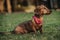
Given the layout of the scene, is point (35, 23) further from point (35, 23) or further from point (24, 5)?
point (24, 5)

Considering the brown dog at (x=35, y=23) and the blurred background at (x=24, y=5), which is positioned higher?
the blurred background at (x=24, y=5)

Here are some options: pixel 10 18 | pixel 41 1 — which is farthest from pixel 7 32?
pixel 41 1

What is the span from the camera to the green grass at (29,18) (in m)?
2.00

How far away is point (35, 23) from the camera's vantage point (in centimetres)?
209

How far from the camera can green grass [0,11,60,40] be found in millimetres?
2004

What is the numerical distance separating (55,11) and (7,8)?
0.91 feet

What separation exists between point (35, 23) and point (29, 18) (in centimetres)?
5

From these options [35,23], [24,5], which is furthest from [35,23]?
[24,5]

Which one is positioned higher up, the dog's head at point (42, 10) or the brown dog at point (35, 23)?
the dog's head at point (42, 10)

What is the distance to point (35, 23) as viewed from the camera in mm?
2088

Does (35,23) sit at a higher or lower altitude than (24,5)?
lower

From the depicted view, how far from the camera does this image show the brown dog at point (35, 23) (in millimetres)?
2043

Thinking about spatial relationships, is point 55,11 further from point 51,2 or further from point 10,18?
point 10,18

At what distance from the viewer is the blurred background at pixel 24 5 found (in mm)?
2059
